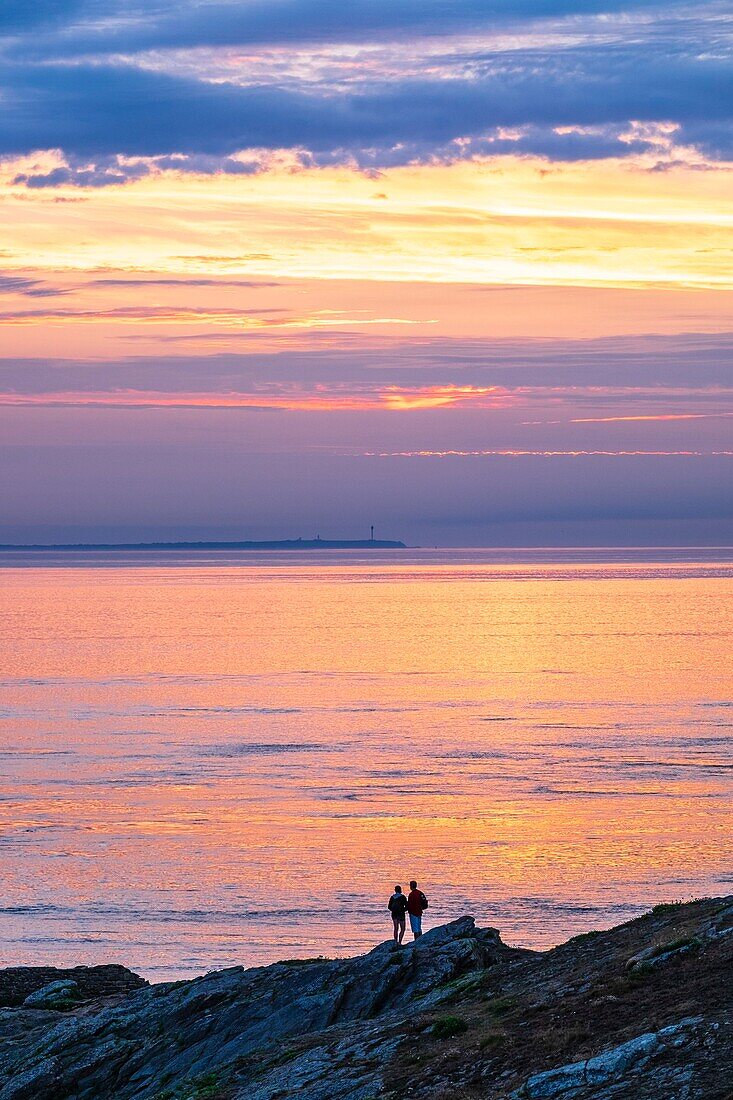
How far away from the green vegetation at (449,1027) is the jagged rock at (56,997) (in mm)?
12702

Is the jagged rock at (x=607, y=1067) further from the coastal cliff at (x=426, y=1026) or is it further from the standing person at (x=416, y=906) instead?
the standing person at (x=416, y=906)

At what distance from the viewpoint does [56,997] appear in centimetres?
3300

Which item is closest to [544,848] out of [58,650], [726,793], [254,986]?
[726,793]

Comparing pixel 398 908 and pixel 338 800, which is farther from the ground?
pixel 398 908

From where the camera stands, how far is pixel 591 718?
87.3m

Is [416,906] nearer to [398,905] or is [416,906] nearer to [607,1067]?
[398,905]

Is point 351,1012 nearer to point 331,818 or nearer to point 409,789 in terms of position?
point 331,818

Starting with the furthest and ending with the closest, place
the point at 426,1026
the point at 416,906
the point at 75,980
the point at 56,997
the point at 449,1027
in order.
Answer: the point at 75,980 < the point at 416,906 < the point at 56,997 < the point at 426,1026 < the point at 449,1027

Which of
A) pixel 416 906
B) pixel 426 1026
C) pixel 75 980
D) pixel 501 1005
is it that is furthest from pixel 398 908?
pixel 501 1005

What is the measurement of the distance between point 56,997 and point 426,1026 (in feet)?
43.0

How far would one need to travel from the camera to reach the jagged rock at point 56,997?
32.5 metres

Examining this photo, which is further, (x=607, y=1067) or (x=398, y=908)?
(x=398, y=908)

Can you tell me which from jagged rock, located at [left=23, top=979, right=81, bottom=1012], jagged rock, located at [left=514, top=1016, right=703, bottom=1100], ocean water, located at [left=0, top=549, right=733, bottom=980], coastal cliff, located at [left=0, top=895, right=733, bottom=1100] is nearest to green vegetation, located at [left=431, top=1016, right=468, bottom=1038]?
coastal cliff, located at [left=0, top=895, right=733, bottom=1100]

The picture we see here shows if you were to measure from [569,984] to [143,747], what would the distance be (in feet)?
182
